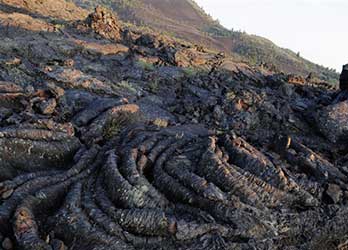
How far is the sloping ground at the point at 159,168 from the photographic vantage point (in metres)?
11.4

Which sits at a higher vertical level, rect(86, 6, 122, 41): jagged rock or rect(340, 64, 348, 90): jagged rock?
rect(340, 64, 348, 90): jagged rock

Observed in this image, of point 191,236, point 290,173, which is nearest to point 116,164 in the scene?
point 191,236

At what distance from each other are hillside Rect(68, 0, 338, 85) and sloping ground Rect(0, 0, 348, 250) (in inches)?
1763

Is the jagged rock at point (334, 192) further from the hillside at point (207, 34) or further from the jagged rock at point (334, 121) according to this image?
the hillside at point (207, 34)

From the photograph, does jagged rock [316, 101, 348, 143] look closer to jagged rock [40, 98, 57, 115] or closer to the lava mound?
the lava mound

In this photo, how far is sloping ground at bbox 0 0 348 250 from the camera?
37.3ft

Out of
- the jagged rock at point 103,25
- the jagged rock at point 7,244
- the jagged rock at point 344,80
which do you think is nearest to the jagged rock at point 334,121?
the jagged rock at point 344,80

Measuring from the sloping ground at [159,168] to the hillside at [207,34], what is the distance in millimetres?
44789

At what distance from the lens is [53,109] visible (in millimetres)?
18172

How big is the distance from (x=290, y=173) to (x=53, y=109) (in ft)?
33.8

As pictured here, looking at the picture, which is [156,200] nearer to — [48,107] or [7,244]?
[7,244]

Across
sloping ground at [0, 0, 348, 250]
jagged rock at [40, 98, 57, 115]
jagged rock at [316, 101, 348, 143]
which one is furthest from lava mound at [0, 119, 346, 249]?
jagged rock at [316, 101, 348, 143]

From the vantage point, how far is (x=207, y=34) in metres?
103

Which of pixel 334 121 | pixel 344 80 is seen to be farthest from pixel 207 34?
pixel 334 121
